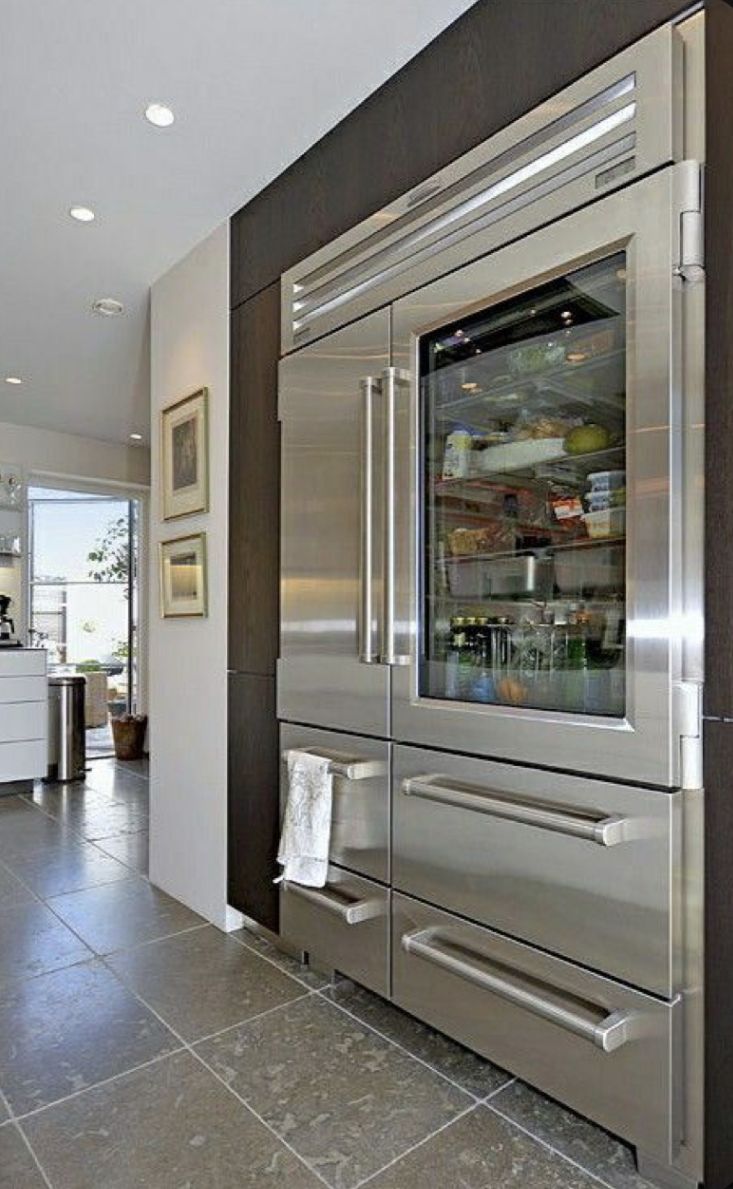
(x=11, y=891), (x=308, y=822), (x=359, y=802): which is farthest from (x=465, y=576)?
(x=11, y=891)

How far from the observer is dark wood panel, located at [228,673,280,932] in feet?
8.17

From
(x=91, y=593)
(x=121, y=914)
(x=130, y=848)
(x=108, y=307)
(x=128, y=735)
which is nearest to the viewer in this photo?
(x=121, y=914)

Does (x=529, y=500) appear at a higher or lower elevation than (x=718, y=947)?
higher

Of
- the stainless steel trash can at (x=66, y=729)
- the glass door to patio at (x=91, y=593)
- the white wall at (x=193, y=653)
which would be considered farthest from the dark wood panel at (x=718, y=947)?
the glass door to patio at (x=91, y=593)

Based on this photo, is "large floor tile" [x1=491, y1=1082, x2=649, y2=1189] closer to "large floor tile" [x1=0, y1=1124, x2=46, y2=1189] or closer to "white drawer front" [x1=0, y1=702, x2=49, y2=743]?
"large floor tile" [x1=0, y1=1124, x2=46, y2=1189]

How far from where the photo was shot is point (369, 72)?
6.72ft

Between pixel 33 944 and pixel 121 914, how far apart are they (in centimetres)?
35

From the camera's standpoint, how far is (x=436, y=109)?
1.95 m

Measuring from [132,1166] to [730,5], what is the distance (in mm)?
2712

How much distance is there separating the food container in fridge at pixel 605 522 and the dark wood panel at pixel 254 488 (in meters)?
1.17

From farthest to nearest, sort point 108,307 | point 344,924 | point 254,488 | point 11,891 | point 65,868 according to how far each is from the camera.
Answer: point 108,307, point 65,868, point 11,891, point 254,488, point 344,924

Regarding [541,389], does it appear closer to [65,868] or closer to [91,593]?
[65,868]

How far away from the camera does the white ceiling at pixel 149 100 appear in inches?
72.8

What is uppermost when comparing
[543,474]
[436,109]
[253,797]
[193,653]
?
[436,109]
